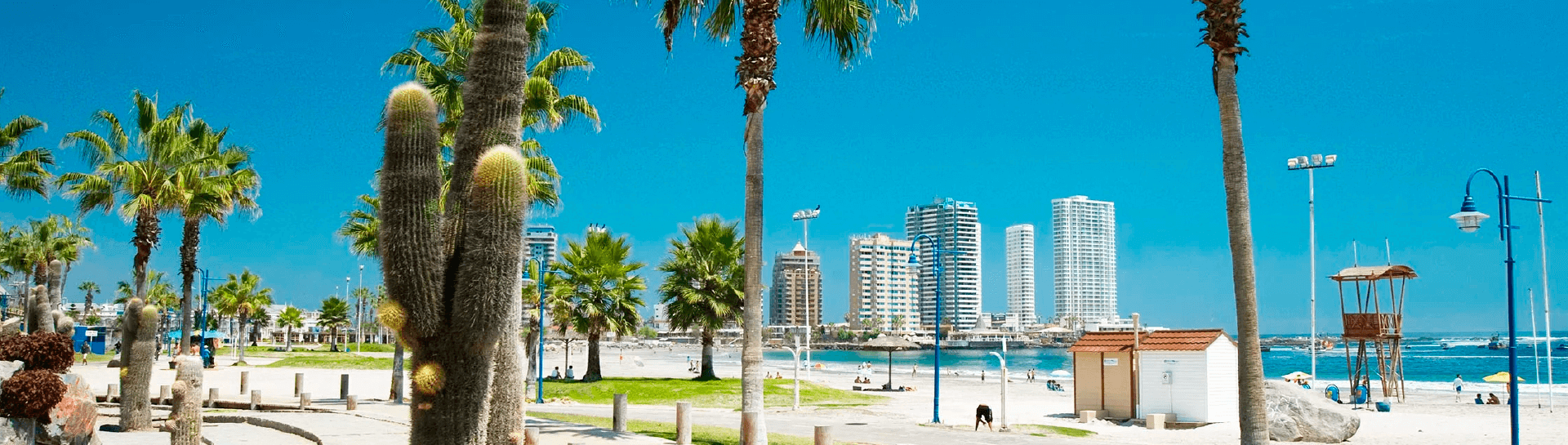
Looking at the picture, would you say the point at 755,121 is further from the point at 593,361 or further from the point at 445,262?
the point at 593,361

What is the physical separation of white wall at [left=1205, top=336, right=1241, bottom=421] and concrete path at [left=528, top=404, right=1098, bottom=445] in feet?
17.3

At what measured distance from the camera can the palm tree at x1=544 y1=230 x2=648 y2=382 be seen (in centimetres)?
3709

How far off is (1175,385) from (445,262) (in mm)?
23451

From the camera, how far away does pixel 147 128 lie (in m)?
25.1

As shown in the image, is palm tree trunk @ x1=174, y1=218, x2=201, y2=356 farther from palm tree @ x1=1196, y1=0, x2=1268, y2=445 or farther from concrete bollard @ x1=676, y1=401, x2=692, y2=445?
palm tree @ x1=1196, y1=0, x2=1268, y2=445

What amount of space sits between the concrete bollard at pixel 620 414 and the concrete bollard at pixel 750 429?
11.8ft

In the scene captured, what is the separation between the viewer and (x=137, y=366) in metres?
18.1

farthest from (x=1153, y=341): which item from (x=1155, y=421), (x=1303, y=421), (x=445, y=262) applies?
(x=445, y=262)

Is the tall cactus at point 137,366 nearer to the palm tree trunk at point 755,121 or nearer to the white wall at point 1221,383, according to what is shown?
the palm tree trunk at point 755,121

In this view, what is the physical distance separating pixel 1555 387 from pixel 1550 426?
41125mm

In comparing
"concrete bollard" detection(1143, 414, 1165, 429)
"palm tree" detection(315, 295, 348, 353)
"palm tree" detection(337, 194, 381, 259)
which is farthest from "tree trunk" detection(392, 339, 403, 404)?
"palm tree" detection(315, 295, 348, 353)

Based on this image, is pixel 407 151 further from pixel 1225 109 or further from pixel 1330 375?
pixel 1330 375

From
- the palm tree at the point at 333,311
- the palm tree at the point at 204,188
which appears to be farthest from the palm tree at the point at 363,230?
the palm tree at the point at 333,311

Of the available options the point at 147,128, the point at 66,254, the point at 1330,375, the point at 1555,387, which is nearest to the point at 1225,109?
the point at 147,128
